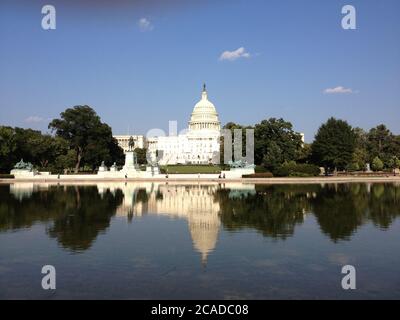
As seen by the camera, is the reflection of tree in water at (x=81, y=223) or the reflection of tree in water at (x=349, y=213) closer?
the reflection of tree in water at (x=81, y=223)

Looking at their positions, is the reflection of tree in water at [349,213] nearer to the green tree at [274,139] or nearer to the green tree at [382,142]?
the green tree at [274,139]

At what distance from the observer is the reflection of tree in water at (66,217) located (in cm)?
1634

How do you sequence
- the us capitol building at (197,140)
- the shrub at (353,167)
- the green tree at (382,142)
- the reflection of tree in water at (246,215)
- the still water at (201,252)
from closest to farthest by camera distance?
1. the still water at (201,252)
2. the reflection of tree in water at (246,215)
3. the shrub at (353,167)
4. the green tree at (382,142)
5. the us capitol building at (197,140)

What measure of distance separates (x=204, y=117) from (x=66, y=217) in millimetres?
124133

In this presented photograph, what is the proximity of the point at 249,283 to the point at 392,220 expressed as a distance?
41.0 ft

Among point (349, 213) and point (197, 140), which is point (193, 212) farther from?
point (197, 140)

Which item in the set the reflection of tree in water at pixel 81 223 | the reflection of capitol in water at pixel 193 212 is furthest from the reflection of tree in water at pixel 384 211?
the reflection of tree in water at pixel 81 223

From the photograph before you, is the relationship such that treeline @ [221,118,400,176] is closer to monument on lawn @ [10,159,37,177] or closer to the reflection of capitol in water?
monument on lawn @ [10,159,37,177]

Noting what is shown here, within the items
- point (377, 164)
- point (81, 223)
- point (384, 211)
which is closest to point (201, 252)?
point (81, 223)

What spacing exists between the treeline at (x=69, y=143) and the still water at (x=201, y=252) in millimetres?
52905

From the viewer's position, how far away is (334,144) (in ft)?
223

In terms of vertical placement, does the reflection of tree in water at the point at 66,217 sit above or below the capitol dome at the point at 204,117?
below
